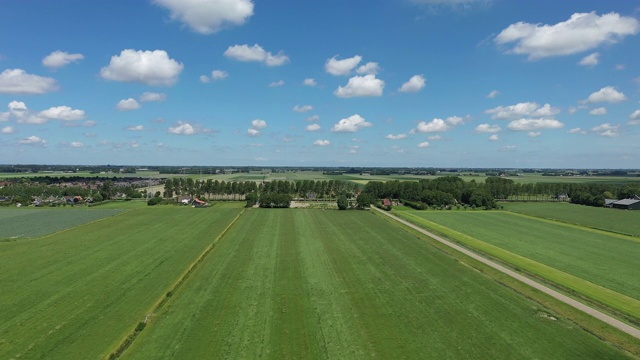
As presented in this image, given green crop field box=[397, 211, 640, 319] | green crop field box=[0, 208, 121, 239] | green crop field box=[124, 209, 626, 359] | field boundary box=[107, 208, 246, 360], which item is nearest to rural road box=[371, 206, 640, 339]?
green crop field box=[397, 211, 640, 319]

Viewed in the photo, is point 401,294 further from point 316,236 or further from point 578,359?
point 316,236

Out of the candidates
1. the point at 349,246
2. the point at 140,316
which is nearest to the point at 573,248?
the point at 349,246

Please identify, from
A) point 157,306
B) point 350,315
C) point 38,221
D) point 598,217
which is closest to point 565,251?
point 350,315

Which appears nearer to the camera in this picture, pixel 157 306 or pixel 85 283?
pixel 157 306

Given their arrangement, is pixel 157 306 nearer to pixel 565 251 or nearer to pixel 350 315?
pixel 350 315

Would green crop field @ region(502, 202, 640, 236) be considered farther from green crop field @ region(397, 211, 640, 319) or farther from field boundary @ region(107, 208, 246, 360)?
field boundary @ region(107, 208, 246, 360)
